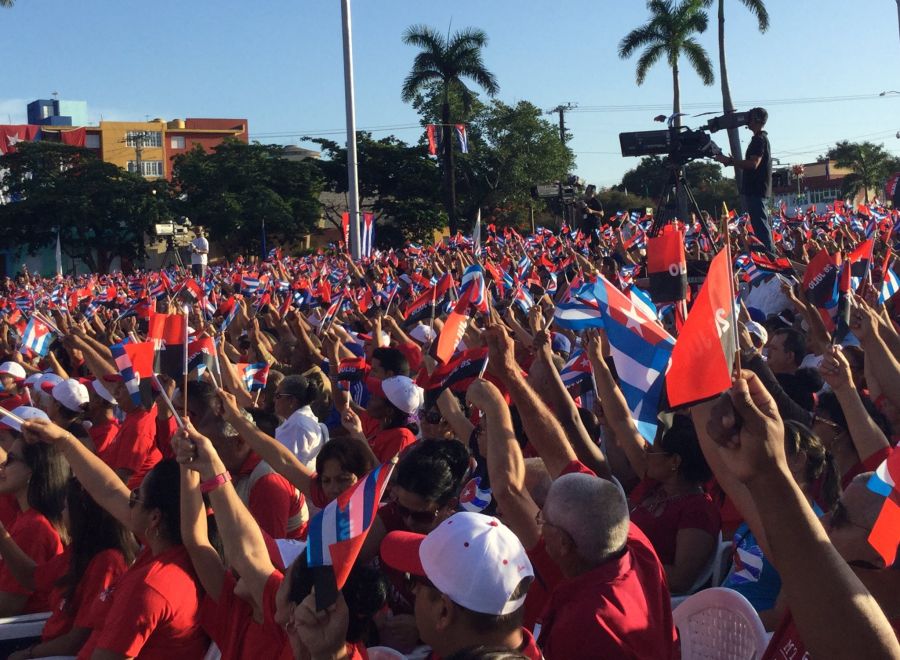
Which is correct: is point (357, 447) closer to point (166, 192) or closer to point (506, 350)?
point (506, 350)

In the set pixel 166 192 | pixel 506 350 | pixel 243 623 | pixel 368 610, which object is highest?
pixel 166 192

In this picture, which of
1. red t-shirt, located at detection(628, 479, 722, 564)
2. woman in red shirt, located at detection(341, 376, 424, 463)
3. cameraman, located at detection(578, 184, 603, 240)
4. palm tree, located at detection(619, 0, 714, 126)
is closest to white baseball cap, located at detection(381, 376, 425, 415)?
woman in red shirt, located at detection(341, 376, 424, 463)

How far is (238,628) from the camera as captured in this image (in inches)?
127

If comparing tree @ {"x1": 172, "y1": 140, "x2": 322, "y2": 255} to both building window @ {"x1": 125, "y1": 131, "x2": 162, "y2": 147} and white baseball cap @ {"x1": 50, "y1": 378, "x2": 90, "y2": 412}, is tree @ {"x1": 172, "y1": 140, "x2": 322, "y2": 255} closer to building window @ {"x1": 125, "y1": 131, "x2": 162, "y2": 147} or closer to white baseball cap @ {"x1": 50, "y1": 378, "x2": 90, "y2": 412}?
building window @ {"x1": 125, "y1": 131, "x2": 162, "y2": 147}

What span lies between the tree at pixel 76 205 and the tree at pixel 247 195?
193 cm

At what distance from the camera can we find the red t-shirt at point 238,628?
10.1ft

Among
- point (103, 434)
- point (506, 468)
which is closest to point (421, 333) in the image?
point (103, 434)

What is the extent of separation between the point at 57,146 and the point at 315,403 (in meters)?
51.4

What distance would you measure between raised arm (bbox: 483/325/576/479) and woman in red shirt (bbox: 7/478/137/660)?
1.66 meters

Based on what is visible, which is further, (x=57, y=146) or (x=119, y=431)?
(x=57, y=146)

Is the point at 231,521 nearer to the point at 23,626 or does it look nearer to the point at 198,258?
the point at 23,626

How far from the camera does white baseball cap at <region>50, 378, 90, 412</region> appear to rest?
6.20 m

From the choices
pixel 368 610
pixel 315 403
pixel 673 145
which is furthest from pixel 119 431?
pixel 673 145

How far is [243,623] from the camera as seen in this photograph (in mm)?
3232
